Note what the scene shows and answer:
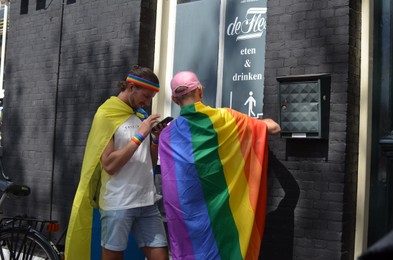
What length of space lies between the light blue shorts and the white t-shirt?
0.06m

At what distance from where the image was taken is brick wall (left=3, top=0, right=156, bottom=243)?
652 centimetres

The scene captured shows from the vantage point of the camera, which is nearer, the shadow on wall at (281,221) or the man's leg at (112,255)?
the man's leg at (112,255)

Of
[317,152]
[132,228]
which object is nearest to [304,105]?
[317,152]

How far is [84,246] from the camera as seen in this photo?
4207 mm

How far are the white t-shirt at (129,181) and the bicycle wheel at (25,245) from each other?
95 centimetres

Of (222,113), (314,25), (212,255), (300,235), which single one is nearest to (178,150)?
(222,113)

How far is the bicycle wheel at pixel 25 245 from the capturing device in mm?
4617

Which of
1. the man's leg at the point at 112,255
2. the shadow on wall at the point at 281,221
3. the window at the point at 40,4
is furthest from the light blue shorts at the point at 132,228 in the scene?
the window at the point at 40,4

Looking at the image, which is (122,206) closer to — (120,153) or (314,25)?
(120,153)

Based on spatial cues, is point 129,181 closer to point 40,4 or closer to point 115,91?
point 115,91

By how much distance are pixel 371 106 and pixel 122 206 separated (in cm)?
234

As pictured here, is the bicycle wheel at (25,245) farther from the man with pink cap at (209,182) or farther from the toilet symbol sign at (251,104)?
the toilet symbol sign at (251,104)

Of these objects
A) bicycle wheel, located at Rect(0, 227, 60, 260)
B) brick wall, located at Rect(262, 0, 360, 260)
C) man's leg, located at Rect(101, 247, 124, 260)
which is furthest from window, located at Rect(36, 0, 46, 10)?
man's leg, located at Rect(101, 247, 124, 260)

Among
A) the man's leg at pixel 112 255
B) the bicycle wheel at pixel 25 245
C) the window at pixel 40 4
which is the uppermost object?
the window at pixel 40 4
